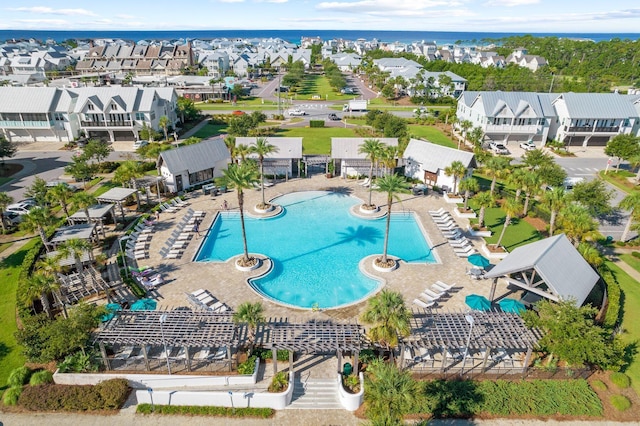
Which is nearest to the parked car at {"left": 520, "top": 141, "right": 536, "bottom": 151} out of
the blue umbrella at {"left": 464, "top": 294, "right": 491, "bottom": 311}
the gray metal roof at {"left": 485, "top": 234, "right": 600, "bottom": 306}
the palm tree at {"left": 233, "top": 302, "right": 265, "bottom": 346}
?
the gray metal roof at {"left": 485, "top": 234, "right": 600, "bottom": 306}

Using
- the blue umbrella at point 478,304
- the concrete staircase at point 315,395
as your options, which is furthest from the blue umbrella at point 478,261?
the concrete staircase at point 315,395

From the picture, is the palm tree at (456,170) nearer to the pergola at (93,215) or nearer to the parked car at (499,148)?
the parked car at (499,148)

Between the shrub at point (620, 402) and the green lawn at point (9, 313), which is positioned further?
the green lawn at point (9, 313)

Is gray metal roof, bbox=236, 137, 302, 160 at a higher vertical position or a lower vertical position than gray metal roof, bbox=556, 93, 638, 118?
lower

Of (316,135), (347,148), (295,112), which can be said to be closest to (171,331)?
(347,148)

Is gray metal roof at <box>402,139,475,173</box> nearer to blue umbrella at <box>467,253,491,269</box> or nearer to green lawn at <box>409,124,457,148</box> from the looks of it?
blue umbrella at <box>467,253,491,269</box>

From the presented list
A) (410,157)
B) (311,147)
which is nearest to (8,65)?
(311,147)
